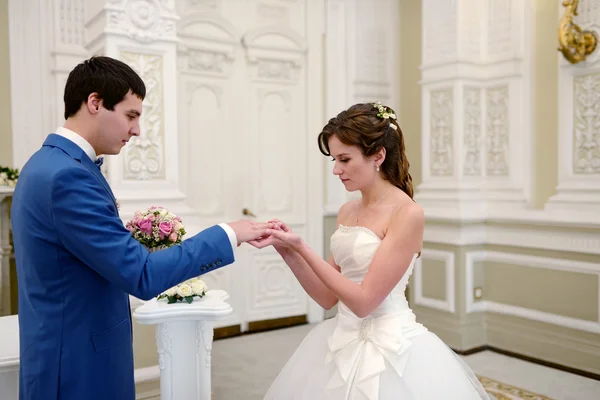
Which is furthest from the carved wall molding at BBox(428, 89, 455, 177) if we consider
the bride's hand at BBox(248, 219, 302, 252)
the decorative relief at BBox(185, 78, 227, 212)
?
the bride's hand at BBox(248, 219, 302, 252)

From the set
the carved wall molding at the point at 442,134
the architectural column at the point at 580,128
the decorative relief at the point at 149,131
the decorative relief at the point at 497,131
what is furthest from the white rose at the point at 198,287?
the decorative relief at the point at 497,131

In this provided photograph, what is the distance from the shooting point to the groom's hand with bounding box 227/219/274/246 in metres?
1.89

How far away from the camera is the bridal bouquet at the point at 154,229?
2484 millimetres

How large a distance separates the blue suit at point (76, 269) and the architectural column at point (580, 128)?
390 centimetres

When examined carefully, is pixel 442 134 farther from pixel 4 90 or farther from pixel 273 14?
pixel 4 90

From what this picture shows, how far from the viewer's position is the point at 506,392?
13.7 feet

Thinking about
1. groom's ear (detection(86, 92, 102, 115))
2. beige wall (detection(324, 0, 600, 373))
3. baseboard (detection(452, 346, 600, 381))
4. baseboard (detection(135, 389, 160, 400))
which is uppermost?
groom's ear (detection(86, 92, 102, 115))

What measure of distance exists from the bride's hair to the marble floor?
7.84ft

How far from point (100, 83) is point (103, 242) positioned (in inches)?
18.6

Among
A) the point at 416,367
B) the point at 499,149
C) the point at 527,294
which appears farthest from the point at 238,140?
the point at 416,367

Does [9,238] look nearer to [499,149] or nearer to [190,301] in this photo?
[190,301]

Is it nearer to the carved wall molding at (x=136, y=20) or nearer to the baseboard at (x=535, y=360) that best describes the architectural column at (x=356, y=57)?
the baseboard at (x=535, y=360)

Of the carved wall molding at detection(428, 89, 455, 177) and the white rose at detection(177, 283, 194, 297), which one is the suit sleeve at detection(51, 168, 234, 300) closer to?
the white rose at detection(177, 283, 194, 297)

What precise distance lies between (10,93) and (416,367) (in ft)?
13.8
